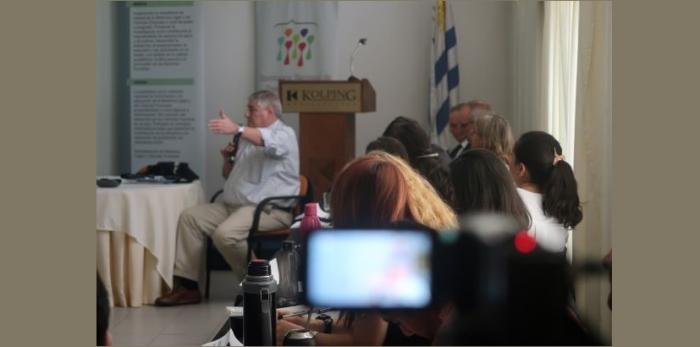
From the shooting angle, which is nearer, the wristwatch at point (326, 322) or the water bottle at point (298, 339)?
the water bottle at point (298, 339)

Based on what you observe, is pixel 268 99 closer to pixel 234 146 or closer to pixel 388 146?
pixel 234 146

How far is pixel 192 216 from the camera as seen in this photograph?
2.95m

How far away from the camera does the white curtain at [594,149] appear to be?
2498mm

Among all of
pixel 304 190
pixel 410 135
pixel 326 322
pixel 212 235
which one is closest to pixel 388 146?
pixel 410 135

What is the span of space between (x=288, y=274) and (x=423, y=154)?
0.59 meters

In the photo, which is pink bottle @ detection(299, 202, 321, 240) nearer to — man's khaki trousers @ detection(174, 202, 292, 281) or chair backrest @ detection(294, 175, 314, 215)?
chair backrest @ detection(294, 175, 314, 215)

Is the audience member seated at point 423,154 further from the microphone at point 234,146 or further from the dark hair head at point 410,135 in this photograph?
the microphone at point 234,146

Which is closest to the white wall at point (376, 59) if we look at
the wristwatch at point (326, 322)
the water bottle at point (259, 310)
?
the wristwatch at point (326, 322)

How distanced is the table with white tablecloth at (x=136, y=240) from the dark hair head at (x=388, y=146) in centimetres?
67

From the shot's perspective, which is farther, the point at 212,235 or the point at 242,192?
the point at 242,192

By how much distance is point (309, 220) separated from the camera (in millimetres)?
2811

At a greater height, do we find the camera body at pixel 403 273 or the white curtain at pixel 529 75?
the white curtain at pixel 529 75

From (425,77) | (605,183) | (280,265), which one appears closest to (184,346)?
(280,265)

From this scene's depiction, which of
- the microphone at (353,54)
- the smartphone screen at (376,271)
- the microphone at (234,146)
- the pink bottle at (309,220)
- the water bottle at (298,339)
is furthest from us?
the microphone at (234,146)
